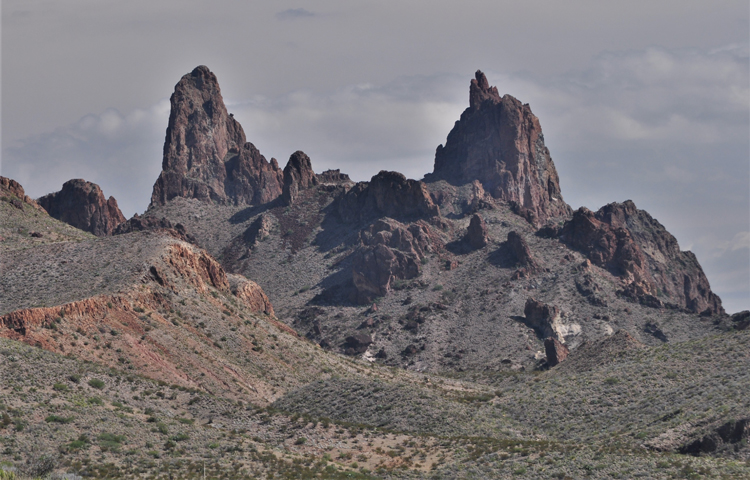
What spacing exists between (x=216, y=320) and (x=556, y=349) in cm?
6707

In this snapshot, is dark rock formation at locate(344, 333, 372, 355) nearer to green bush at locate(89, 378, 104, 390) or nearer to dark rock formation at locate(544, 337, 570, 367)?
dark rock formation at locate(544, 337, 570, 367)

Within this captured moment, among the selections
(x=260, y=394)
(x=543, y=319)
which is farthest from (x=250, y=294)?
(x=543, y=319)

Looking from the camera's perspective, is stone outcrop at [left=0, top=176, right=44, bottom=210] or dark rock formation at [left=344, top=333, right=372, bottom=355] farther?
dark rock formation at [left=344, top=333, right=372, bottom=355]

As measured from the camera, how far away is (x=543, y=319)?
18075 cm

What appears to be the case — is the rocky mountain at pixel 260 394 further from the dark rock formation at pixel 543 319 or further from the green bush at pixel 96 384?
the dark rock formation at pixel 543 319

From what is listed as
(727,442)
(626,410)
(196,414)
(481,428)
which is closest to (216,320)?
(196,414)

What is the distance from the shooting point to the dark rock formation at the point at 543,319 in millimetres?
178375

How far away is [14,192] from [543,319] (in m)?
98.0

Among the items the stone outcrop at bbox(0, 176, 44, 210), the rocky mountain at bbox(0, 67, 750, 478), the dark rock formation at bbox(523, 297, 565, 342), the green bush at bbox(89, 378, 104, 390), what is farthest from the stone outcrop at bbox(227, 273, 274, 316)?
the green bush at bbox(89, 378, 104, 390)

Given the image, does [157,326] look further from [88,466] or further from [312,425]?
[88,466]

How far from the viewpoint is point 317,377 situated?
11431 cm

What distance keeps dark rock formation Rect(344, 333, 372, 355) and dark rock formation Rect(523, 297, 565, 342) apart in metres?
31.6

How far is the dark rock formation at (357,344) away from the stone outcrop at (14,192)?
210 feet

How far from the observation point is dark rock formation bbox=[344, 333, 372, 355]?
18025 centimetres
